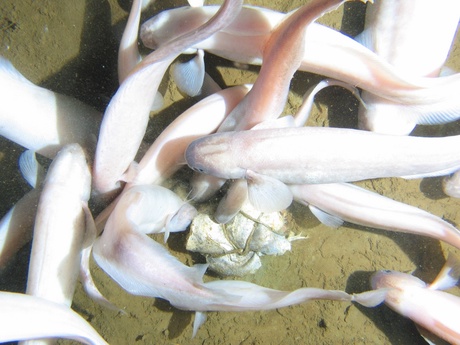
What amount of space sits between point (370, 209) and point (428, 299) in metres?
1.18

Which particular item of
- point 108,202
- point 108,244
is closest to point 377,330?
point 108,244

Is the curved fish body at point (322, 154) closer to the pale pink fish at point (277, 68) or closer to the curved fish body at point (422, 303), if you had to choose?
the pale pink fish at point (277, 68)

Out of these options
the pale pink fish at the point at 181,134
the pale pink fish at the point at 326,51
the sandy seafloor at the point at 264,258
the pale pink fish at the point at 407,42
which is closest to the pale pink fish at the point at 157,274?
the pale pink fish at the point at 181,134

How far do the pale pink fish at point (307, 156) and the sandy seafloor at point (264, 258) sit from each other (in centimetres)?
77

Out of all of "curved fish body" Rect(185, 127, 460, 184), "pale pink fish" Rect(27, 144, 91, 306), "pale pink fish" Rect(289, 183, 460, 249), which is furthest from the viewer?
"pale pink fish" Rect(289, 183, 460, 249)

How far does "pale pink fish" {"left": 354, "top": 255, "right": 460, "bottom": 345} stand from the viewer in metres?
3.07

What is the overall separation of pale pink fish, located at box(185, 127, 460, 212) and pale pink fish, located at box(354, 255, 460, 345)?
4.10 feet

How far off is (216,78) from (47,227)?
2.03 metres

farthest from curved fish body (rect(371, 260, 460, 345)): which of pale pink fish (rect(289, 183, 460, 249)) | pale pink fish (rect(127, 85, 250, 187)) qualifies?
pale pink fish (rect(127, 85, 250, 187))

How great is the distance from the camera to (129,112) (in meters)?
2.49

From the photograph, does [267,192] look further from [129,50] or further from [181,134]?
[129,50]

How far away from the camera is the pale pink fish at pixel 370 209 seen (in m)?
2.85

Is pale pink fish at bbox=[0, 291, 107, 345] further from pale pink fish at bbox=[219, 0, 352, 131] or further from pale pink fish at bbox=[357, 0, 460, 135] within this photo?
pale pink fish at bbox=[357, 0, 460, 135]

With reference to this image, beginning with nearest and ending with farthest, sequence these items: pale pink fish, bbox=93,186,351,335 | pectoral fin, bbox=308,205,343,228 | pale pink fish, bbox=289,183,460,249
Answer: pale pink fish, bbox=93,186,351,335 → pale pink fish, bbox=289,183,460,249 → pectoral fin, bbox=308,205,343,228
